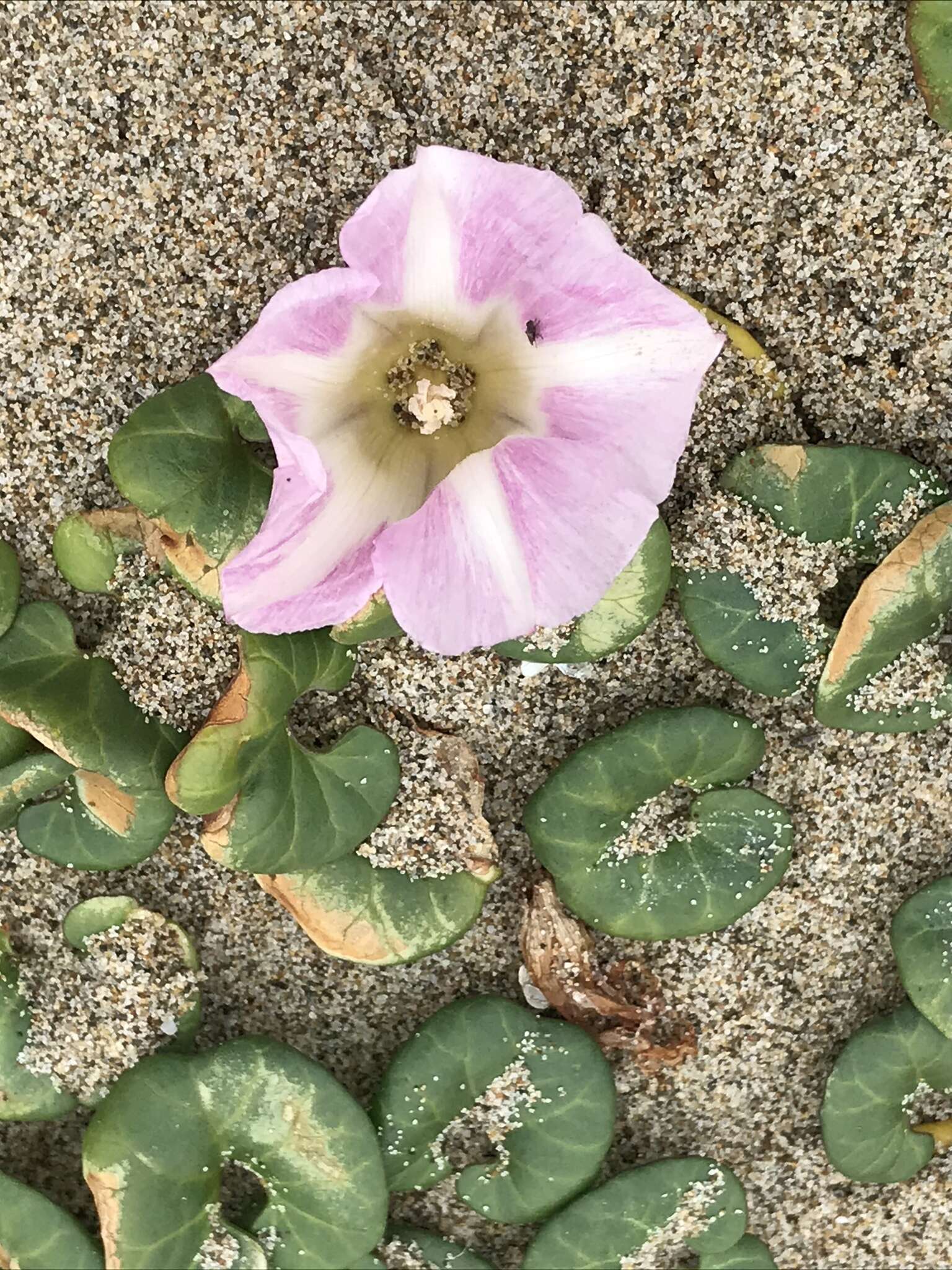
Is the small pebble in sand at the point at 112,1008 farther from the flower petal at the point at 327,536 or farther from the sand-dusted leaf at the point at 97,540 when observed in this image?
the flower petal at the point at 327,536

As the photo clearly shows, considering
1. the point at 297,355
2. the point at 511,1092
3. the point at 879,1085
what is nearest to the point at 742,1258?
the point at 879,1085

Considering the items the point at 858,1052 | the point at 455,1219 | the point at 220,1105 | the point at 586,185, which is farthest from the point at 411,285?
the point at 455,1219

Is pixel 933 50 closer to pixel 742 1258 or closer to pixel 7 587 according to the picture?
pixel 7 587

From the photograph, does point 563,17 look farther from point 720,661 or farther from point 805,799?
point 805,799

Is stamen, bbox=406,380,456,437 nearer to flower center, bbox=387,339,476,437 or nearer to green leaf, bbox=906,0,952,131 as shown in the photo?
flower center, bbox=387,339,476,437

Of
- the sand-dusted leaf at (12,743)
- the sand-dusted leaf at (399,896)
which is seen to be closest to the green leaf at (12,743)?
the sand-dusted leaf at (12,743)

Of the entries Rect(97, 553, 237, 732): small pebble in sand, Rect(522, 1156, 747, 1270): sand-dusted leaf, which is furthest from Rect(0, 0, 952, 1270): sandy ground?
Rect(522, 1156, 747, 1270): sand-dusted leaf
